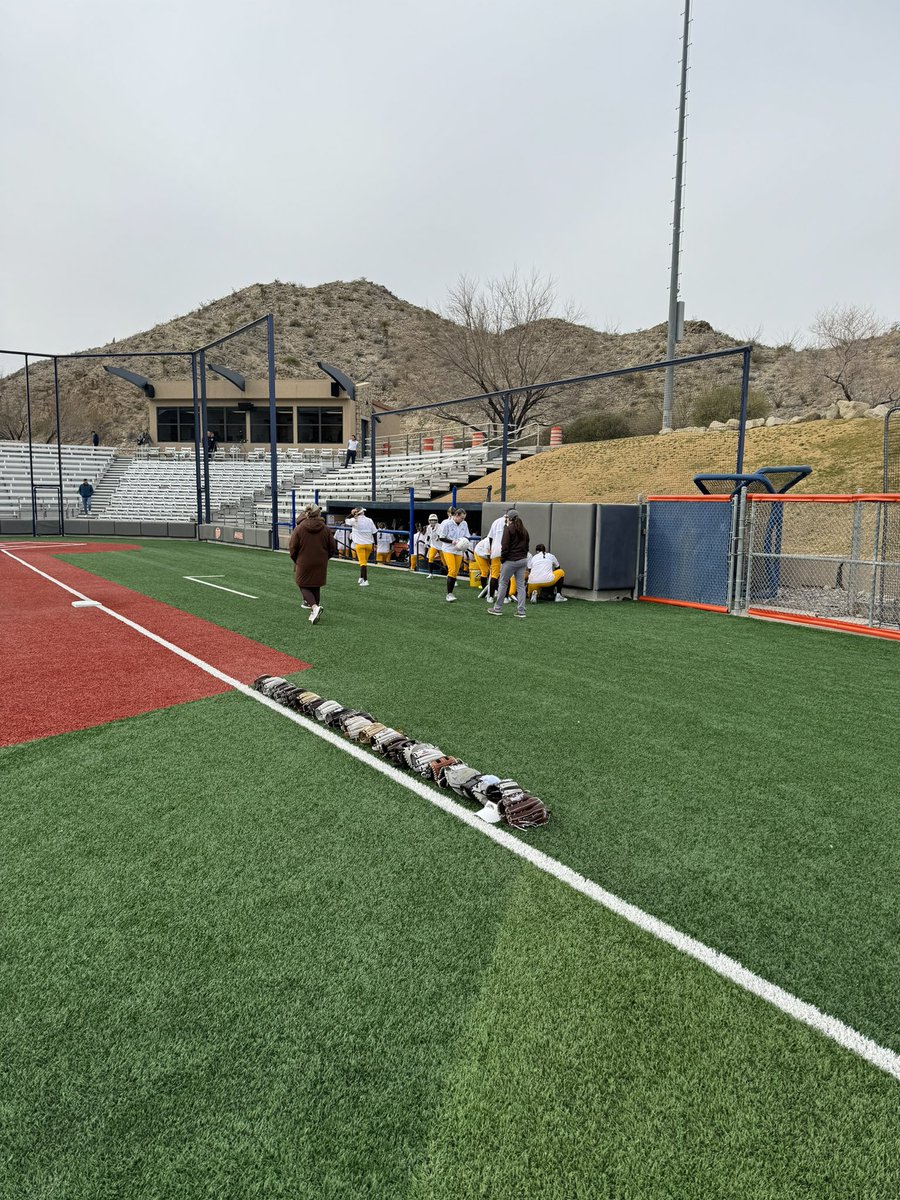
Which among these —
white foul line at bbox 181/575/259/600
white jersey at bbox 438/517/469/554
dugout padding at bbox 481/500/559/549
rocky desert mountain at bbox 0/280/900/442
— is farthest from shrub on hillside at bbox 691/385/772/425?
white foul line at bbox 181/575/259/600

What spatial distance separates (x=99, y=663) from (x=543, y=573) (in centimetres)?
813

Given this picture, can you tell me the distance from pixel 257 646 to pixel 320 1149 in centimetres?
785

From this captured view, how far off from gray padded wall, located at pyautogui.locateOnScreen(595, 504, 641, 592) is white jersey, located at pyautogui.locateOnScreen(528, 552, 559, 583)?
113 cm

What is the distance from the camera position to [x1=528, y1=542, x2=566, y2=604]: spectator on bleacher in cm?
1398

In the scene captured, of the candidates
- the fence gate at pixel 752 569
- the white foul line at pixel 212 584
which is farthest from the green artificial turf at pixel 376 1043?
the white foul line at pixel 212 584

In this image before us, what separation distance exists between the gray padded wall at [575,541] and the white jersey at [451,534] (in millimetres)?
2105

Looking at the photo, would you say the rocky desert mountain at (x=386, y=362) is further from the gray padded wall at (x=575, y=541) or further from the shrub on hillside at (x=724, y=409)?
the gray padded wall at (x=575, y=541)

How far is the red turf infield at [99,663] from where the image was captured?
22.7 feet

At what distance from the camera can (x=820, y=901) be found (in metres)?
3.74

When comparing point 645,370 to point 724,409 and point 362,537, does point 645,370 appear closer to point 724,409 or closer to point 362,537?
point 362,537

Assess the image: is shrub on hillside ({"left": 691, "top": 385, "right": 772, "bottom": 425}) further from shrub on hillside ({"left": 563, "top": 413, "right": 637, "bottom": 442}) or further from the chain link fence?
the chain link fence

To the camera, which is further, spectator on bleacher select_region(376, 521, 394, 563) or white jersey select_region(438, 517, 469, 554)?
spectator on bleacher select_region(376, 521, 394, 563)

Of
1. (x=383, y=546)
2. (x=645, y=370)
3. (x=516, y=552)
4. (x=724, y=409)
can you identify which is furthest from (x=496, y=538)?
(x=724, y=409)

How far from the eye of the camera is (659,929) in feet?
11.4
